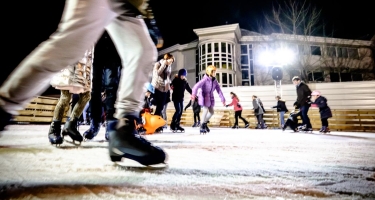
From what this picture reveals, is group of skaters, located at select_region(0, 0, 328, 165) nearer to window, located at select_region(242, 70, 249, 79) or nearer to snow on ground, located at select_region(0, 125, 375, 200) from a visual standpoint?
snow on ground, located at select_region(0, 125, 375, 200)

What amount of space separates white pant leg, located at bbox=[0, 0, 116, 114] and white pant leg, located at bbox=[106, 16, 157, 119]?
0.21 metres

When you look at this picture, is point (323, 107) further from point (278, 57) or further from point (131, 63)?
point (278, 57)

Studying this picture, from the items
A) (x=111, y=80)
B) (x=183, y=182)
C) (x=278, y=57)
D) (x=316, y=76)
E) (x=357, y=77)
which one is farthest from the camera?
(x=357, y=77)

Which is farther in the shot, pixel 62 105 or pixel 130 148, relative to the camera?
pixel 62 105

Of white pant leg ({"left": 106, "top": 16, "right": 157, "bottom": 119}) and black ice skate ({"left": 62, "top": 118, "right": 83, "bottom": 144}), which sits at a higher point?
white pant leg ({"left": 106, "top": 16, "right": 157, "bottom": 119})

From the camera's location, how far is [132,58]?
154 centimetres

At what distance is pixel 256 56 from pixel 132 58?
91.1ft

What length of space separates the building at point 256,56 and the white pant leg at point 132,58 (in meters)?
23.9

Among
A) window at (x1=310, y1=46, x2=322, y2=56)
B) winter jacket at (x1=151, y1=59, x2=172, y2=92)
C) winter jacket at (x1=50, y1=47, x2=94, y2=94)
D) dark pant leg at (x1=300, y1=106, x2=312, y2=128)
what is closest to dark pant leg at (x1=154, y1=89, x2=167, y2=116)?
winter jacket at (x1=151, y1=59, x2=172, y2=92)

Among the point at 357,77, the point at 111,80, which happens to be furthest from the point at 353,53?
the point at 111,80

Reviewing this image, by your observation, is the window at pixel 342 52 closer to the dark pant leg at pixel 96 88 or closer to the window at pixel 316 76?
the window at pixel 316 76

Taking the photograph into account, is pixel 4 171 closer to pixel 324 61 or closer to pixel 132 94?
pixel 132 94

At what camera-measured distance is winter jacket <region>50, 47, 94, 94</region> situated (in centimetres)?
253

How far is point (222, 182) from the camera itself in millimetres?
987
